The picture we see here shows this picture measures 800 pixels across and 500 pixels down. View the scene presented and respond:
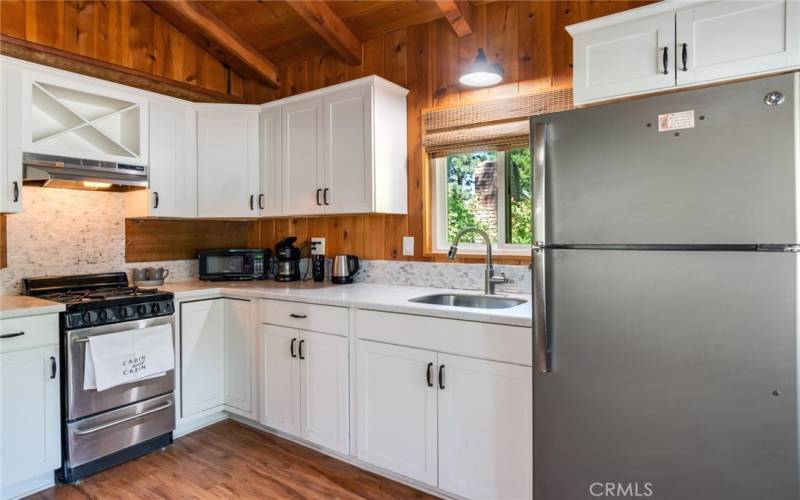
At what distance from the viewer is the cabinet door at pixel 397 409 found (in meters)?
2.15

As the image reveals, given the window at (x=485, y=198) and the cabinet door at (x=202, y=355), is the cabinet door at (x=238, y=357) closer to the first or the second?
the cabinet door at (x=202, y=355)

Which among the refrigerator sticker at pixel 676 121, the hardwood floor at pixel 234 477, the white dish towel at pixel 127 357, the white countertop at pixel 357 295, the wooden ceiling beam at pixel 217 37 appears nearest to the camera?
the refrigerator sticker at pixel 676 121

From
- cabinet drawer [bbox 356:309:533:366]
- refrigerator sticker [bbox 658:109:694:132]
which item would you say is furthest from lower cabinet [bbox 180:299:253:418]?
refrigerator sticker [bbox 658:109:694:132]

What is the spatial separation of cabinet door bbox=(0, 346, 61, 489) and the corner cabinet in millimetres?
1596

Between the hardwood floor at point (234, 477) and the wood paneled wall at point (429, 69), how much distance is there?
1300 mm

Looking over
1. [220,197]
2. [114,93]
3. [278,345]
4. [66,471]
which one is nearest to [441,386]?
[278,345]

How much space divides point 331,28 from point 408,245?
1.44m

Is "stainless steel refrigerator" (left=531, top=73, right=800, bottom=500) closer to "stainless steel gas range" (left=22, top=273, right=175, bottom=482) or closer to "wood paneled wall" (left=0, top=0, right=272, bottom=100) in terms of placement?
"stainless steel gas range" (left=22, top=273, right=175, bottom=482)

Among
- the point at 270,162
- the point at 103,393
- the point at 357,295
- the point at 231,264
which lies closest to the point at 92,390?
the point at 103,393

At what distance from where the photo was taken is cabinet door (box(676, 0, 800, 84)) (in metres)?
1.63

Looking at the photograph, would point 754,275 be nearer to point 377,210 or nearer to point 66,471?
point 377,210

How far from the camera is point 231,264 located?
344 centimetres

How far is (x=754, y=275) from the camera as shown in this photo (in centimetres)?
140

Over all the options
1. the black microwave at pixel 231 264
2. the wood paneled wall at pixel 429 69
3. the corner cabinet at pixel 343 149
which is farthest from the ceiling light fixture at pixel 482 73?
the black microwave at pixel 231 264
